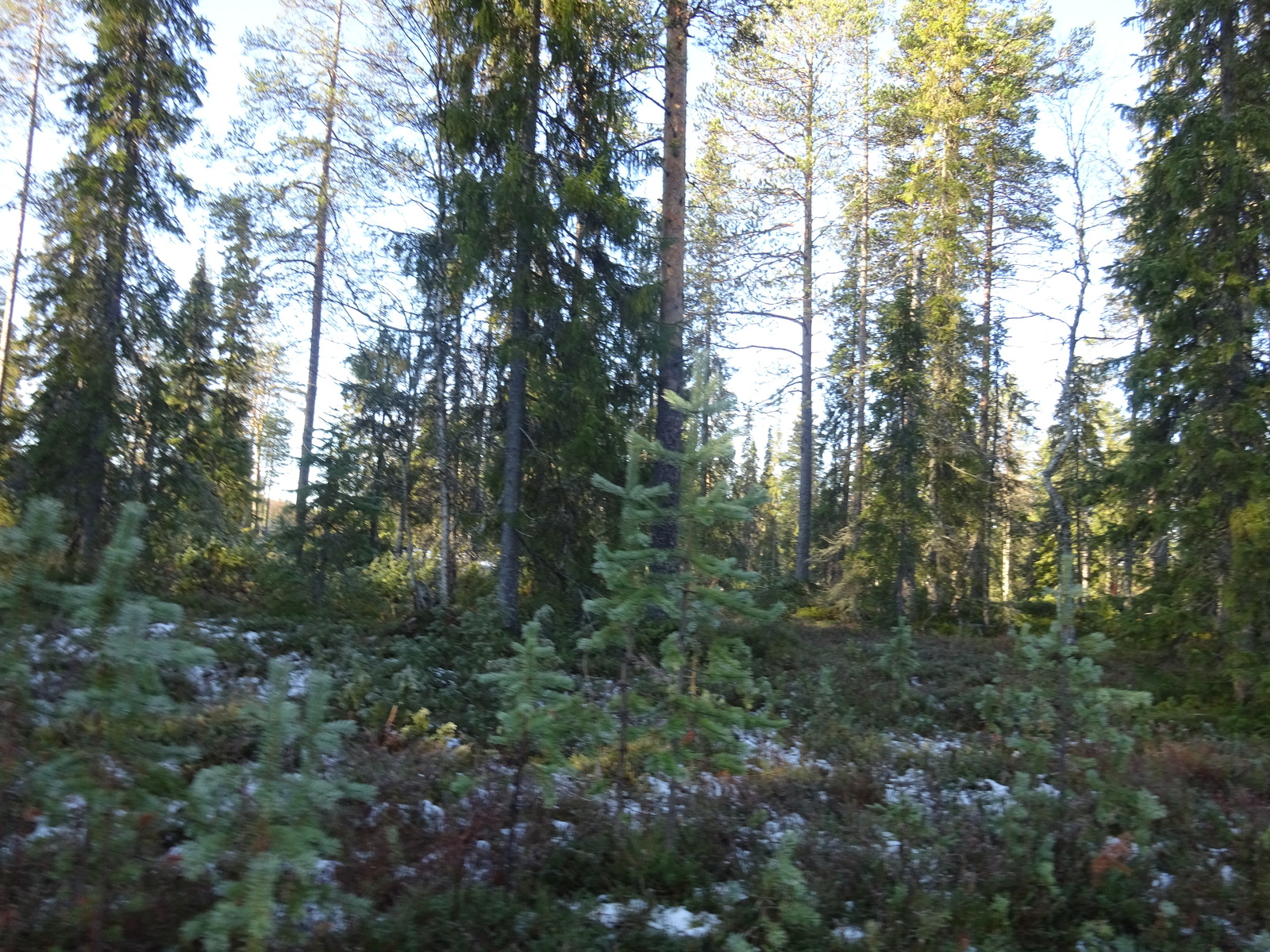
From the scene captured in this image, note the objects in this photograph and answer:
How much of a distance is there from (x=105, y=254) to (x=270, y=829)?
12.0 metres

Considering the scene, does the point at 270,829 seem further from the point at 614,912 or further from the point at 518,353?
the point at 518,353

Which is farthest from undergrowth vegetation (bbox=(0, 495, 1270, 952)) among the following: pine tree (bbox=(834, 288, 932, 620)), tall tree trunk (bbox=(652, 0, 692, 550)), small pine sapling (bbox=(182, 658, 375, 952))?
pine tree (bbox=(834, 288, 932, 620))

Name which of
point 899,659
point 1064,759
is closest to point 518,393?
point 899,659

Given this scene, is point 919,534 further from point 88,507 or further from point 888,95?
point 88,507

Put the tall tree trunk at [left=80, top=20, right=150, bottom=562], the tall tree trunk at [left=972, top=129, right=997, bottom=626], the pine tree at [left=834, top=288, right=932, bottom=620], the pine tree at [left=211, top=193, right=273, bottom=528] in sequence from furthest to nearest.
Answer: the tall tree trunk at [left=972, top=129, right=997, bottom=626] < the pine tree at [left=834, top=288, right=932, bottom=620] < the pine tree at [left=211, top=193, right=273, bottom=528] < the tall tree trunk at [left=80, top=20, right=150, bottom=562]

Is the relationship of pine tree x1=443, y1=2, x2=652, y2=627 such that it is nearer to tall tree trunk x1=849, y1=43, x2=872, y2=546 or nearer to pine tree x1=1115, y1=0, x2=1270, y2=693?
pine tree x1=1115, y1=0, x2=1270, y2=693

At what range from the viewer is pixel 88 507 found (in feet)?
39.9

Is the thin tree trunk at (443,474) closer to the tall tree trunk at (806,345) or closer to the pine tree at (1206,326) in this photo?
the pine tree at (1206,326)

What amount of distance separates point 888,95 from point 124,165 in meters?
19.7

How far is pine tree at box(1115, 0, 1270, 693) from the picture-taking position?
1125cm

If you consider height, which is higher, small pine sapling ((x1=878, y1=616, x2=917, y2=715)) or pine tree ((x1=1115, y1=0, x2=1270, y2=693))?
pine tree ((x1=1115, y1=0, x2=1270, y2=693))

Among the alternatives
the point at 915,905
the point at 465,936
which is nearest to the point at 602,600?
the point at 465,936

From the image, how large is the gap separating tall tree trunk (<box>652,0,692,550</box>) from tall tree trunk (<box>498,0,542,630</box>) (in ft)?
7.14

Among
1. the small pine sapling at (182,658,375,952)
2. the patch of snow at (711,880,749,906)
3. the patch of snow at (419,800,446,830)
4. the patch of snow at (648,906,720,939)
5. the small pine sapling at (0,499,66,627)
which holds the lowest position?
the patch of snow at (648,906,720,939)
